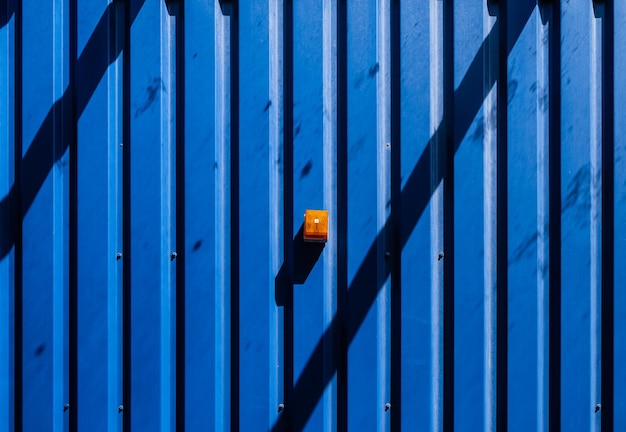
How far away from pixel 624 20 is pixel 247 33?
1.52 m

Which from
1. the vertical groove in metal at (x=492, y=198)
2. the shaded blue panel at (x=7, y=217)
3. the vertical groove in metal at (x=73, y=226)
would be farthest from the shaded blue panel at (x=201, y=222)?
the vertical groove in metal at (x=492, y=198)

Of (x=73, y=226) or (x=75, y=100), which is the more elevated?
(x=75, y=100)

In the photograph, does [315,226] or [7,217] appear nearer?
[315,226]

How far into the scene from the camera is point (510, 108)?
1790 millimetres

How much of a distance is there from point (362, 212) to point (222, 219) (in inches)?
22.3

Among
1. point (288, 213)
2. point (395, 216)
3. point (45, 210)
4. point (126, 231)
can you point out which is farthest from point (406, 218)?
point (45, 210)

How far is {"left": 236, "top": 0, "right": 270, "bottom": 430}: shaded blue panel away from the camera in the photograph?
5.83ft

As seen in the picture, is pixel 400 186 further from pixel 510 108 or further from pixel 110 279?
pixel 110 279

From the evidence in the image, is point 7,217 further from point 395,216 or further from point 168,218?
point 395,216

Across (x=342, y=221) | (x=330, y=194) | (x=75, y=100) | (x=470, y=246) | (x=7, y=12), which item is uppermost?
(x=7, y=12)

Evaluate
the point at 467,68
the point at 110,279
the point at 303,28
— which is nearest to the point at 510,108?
the point at 467,68

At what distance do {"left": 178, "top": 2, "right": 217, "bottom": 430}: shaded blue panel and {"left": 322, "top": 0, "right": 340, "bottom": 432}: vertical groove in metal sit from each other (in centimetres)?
42

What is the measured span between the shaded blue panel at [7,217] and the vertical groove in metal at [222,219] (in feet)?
2.83

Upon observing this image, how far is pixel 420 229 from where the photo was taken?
178cm
